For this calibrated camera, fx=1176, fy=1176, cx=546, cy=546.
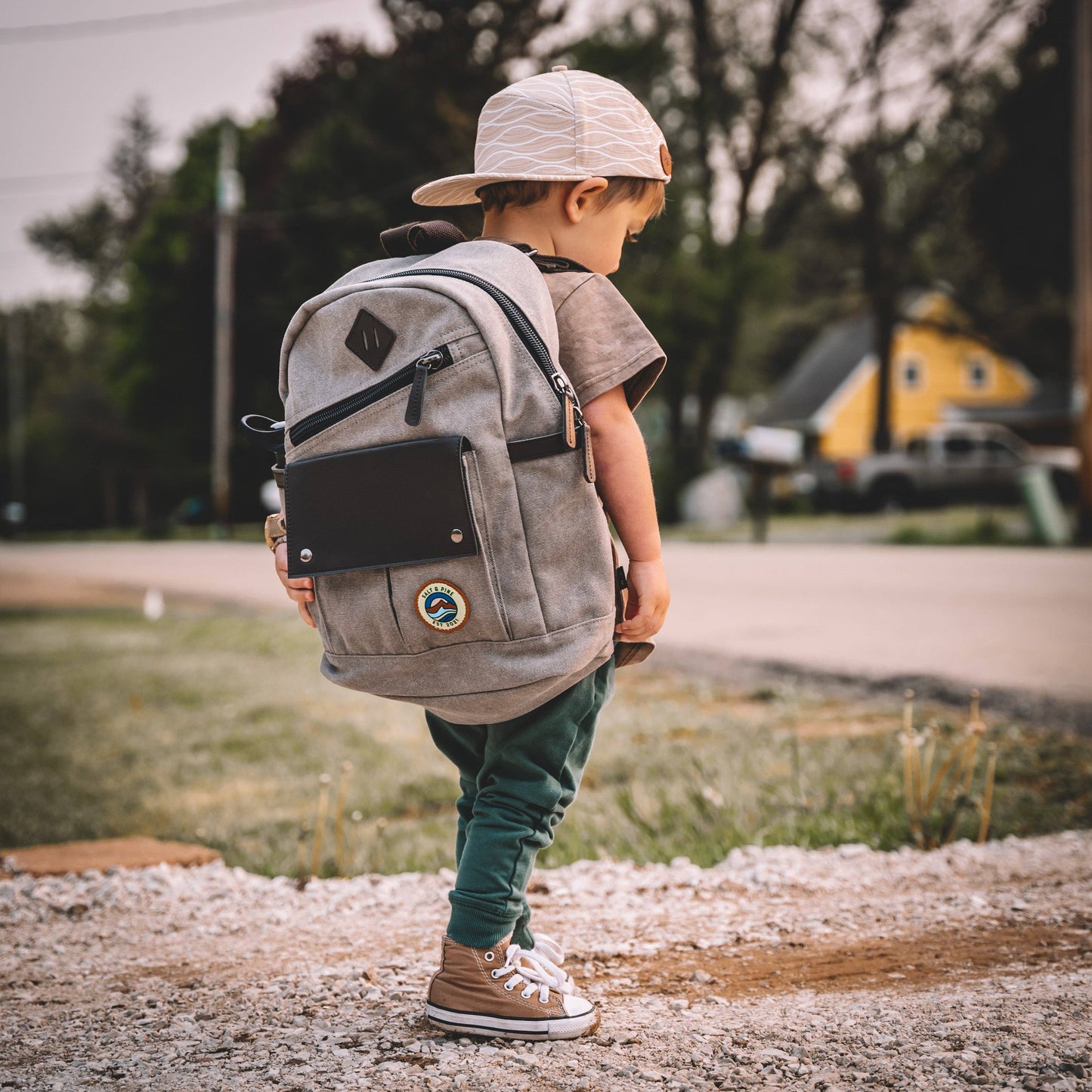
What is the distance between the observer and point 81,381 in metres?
43.8

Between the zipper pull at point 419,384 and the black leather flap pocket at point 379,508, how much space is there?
4 cm

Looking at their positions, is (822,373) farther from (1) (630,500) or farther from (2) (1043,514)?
(1) (630,500)

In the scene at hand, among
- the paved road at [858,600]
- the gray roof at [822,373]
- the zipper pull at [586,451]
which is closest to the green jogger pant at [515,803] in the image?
the zipper pull at [586,451]

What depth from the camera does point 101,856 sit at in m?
3.34

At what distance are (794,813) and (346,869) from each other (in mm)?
1291

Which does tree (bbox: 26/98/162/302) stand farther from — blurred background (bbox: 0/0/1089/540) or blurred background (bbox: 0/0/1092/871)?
blurred background (bbox: 0/0/1089/540)

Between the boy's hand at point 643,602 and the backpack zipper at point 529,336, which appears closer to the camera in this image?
the backpack zipper at point 529,336

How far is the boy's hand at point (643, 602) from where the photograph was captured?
204cm

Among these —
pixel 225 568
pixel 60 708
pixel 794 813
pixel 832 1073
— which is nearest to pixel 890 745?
pixel 794 813

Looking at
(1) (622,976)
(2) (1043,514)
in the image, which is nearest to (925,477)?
(2) (1043,514)

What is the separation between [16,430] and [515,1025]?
49895mm

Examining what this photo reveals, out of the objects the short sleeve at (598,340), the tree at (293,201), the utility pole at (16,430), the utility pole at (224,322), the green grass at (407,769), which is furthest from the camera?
the utility pole at (16,430)

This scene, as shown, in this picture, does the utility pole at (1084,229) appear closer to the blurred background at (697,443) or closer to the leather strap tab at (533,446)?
the blurred background at (697,443)

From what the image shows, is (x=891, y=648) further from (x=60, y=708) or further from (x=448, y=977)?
(x=448, y=977)
